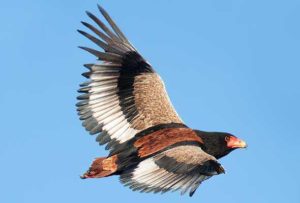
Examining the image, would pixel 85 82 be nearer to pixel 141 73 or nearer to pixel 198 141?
pixel 141 73

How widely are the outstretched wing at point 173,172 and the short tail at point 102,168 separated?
50 cm

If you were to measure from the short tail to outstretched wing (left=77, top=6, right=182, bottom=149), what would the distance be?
523mm

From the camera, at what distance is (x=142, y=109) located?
57.1 ft

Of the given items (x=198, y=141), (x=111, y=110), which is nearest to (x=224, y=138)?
(x=198, y=141)

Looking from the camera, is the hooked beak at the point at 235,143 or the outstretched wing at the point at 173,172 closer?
the outstretched wing at the point at 173,172

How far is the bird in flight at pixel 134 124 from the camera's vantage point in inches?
619

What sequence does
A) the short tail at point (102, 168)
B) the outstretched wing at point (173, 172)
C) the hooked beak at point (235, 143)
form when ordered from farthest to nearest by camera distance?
the hooked beak at point (235, 143) < the short tail at point (102, 168) < the outstretched wing at point (173, 172)

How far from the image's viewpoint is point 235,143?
17828 mm

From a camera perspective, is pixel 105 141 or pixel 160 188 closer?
pixel 160 188

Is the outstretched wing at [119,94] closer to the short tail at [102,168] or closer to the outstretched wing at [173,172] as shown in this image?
the short tail at [102,168]

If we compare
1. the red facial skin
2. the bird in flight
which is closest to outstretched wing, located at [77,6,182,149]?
the bird in flight

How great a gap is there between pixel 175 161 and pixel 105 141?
1.98m

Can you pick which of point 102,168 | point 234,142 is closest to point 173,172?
point 102,168

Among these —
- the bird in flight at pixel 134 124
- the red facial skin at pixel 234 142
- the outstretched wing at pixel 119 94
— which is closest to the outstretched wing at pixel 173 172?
the bird in flight at pixel 134 124
